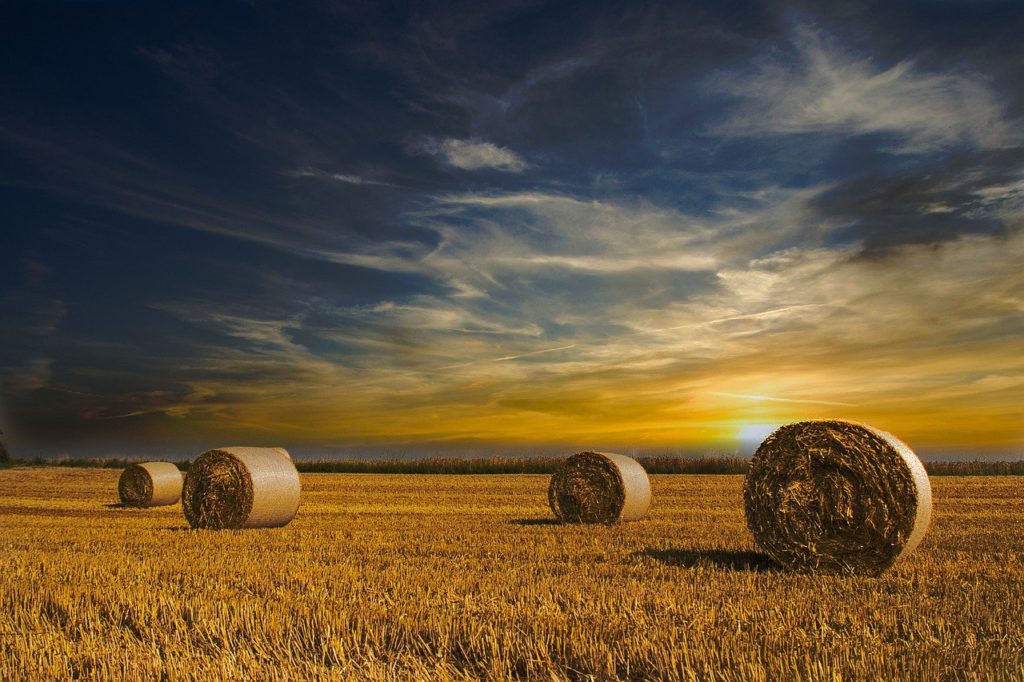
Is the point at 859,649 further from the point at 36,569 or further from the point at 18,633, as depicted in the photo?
the point at 36,569

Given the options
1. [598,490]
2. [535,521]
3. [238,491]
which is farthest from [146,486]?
[598,490]

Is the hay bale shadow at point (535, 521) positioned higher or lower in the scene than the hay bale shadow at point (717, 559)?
higher

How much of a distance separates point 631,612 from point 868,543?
4424 mm

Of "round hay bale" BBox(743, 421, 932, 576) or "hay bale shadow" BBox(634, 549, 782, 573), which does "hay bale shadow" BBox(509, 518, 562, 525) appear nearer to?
"hay bale shadow" BBox(634, 549, 782, 573)

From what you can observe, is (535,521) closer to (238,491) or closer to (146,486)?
(238,491)

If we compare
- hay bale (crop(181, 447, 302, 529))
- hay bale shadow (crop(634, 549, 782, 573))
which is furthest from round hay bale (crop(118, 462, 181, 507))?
hay bale shadow (crop(634, 549, 782, 573))

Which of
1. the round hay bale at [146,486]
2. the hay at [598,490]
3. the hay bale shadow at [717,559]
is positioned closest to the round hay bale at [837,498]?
the hay bale shadow at [717,559]

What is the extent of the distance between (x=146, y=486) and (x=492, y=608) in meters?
18.5

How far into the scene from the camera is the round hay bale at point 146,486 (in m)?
23.0

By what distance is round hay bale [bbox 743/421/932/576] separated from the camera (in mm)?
9891

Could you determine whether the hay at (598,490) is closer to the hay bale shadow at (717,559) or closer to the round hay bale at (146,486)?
the hay bale shadow at (717,559)

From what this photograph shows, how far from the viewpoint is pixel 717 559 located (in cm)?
1057

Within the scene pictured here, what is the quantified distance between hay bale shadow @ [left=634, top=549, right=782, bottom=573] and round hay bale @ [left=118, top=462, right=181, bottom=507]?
1616 cm

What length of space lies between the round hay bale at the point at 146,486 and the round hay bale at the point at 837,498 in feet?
56.8
